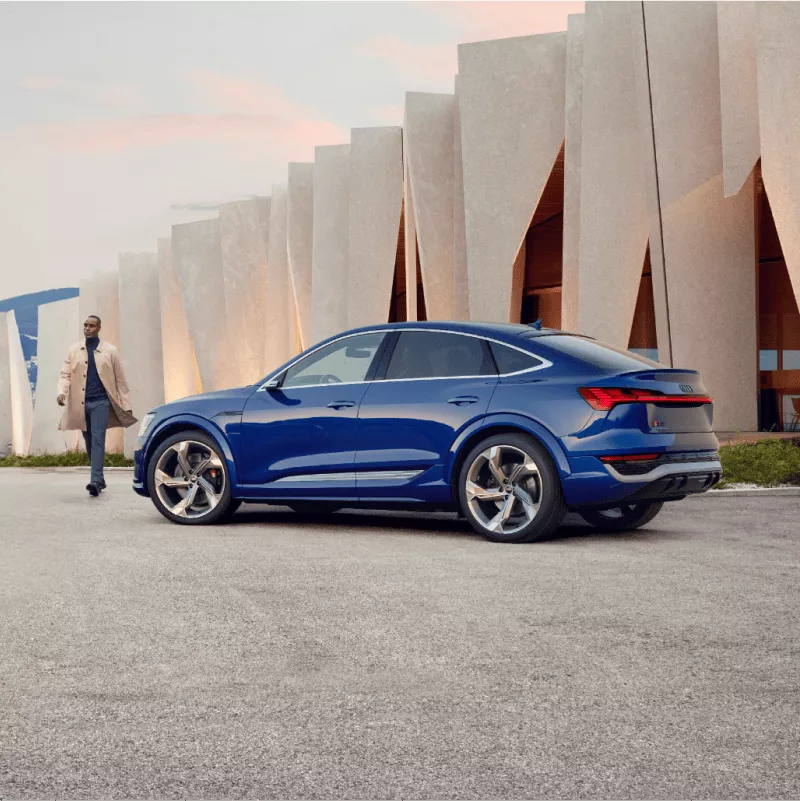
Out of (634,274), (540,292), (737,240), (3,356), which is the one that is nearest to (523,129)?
(634,274)

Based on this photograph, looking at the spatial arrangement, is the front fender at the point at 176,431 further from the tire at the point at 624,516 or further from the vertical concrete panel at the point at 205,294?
the vertical concrete panel at the point at 205,294

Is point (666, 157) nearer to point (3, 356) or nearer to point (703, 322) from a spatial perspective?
point (703, 322)

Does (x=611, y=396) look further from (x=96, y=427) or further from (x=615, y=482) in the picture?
(x=96, y=427)

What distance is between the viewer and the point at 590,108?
22.9 m

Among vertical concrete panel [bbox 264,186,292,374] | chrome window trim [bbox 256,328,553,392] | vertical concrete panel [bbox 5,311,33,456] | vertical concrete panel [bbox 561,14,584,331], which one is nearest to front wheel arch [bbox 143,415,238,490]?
chrome window trim [bbox 256,328,553,392]

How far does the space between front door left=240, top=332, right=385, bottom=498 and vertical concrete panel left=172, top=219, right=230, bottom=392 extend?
34.3 m

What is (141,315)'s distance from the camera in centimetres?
5078

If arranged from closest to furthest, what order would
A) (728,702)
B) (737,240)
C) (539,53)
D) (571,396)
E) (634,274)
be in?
(728,702)
(571,396)
(737,240)
(634,274)
(539,53)

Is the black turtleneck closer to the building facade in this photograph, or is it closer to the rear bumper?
the rear bumper

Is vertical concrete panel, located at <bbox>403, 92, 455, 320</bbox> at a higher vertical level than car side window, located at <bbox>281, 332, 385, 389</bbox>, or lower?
higher

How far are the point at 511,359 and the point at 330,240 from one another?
91.6ft

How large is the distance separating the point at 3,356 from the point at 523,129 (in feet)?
154

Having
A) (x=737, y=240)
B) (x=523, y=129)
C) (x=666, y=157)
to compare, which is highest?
(x=523, y=129)

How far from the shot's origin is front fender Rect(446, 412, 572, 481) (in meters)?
8.41
